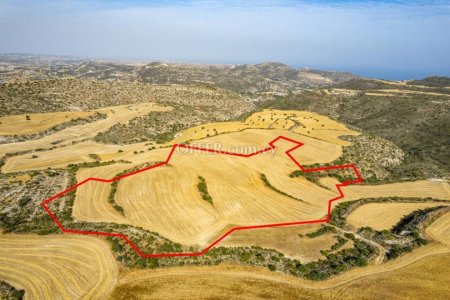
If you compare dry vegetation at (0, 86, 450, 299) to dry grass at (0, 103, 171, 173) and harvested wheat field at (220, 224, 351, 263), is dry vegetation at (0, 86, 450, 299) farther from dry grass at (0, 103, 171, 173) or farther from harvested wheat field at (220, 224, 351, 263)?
dry grass at (0, 103, 171, 173)

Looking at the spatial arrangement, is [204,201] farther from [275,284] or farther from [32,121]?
[32,121]

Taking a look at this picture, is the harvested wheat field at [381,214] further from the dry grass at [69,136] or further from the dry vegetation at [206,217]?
the dry grass at [69,136]

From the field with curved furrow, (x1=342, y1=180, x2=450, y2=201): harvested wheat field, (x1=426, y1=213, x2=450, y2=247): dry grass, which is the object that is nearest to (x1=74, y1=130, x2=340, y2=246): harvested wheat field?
the field with curved furrow

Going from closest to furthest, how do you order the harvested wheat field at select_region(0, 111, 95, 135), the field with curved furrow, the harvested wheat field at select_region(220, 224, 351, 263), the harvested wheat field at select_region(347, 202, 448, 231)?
the harvested wheat field at select_region(220, 224, 351, 263)
the field with curved furrow
the harvested wheat field at select_region(347, 202, 448, 231)
the harvested wheat field at select_region(0, 111, 95, 135)

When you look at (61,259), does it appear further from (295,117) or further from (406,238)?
(295,117)

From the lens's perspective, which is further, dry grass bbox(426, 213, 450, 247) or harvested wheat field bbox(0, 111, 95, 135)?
harvested wheat field bbox(0, 111, 95, 135)

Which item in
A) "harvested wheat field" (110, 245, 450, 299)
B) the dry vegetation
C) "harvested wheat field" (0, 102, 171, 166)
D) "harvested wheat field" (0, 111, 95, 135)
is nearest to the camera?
"harvested wheat field" (110, 245, 450, 299)

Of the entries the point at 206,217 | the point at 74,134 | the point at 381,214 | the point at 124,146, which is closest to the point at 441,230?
the point at 381,214

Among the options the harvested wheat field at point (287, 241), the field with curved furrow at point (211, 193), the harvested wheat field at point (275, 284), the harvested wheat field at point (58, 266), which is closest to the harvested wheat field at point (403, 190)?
the field with curved furrow at point (211, 193)
